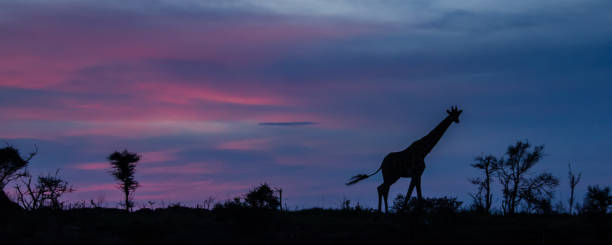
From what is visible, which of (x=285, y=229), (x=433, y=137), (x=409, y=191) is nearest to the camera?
(x=285, y=229)

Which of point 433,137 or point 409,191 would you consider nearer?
point 409,191

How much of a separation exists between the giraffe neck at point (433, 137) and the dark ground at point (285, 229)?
3.45m

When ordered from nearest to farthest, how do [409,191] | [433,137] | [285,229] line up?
1. [285,229]
2. [409,191]
3. [433,137]

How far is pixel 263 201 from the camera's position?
31594 millimetres

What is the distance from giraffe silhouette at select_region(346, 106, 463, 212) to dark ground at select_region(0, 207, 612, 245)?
6.89 feet

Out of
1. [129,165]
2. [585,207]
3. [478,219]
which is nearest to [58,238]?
[129,165]

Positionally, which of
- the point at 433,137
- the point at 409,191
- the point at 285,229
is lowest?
the point at 285,229

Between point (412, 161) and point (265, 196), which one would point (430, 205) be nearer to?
point (412, 161)

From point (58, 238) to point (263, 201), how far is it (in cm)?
1274

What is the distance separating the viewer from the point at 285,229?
23984 millimetres

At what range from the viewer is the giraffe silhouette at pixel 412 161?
27.5m

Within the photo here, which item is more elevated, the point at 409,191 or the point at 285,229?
the point at 409,191

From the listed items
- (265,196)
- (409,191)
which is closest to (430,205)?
(409,191)

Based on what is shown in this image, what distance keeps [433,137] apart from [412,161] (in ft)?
4.72
